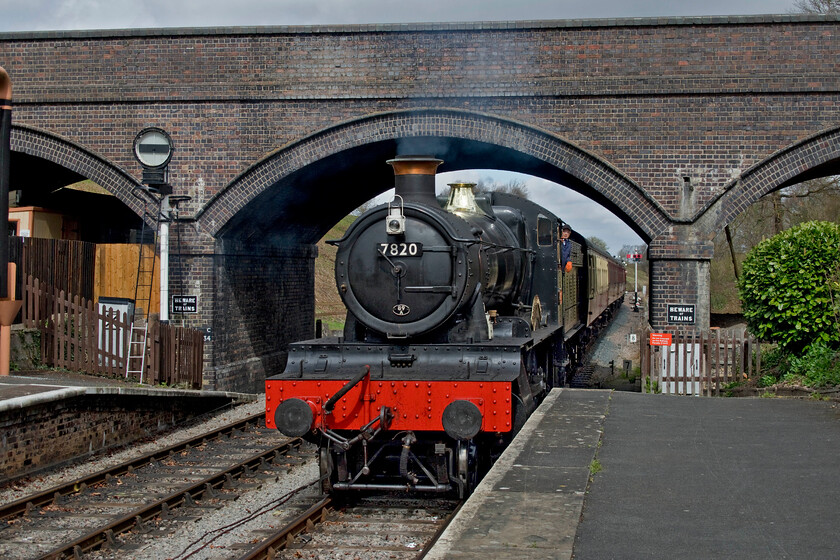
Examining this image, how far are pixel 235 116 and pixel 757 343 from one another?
9.26m

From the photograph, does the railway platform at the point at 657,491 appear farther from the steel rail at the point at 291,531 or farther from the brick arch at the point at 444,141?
the brick arch at the point at 444,141

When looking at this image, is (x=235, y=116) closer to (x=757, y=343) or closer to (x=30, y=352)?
(x=30, y=352)

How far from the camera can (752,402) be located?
32.5 feet

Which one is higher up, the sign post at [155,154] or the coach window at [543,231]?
the sign post at [155,154]

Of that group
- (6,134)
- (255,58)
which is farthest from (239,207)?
(6,134)

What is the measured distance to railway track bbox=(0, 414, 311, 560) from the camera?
6.66 m

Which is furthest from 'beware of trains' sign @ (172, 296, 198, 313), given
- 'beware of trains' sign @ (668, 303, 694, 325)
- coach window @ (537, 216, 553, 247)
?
'beware of trains' sign @ (668, 303, 694, 325)

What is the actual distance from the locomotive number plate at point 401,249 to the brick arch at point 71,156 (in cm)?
886

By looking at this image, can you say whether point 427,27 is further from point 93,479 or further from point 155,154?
point 93,479

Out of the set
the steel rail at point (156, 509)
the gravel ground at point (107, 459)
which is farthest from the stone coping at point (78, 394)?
the steel rail at point (156, 509)

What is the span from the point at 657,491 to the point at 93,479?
5511mm

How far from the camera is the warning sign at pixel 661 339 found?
13820 millimetres

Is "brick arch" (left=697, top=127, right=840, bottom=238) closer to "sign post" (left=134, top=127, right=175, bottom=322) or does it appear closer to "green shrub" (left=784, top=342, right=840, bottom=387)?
"green shrub" (left=784, top=342, right=840, bottom=387)

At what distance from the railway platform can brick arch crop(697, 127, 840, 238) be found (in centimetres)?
563
